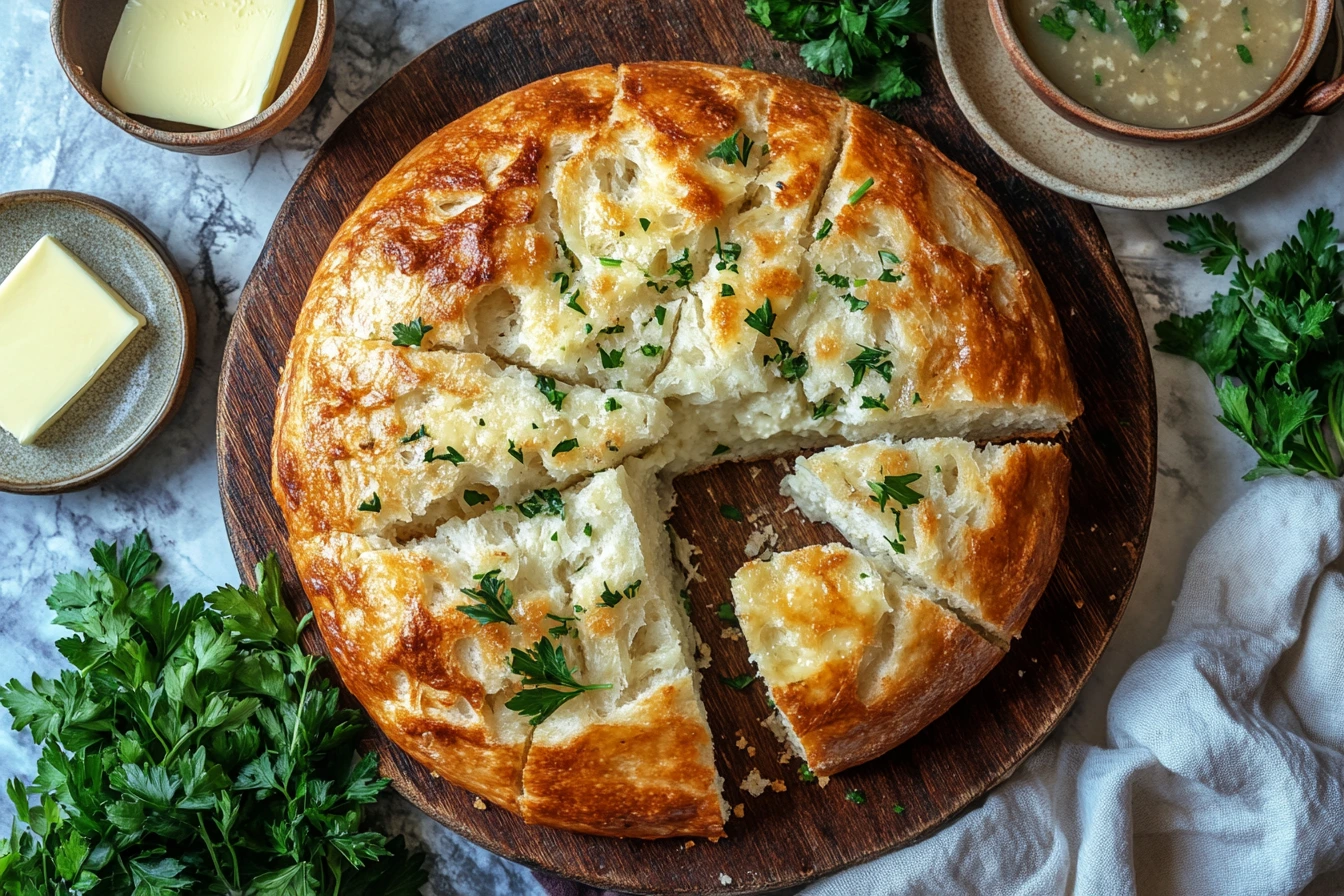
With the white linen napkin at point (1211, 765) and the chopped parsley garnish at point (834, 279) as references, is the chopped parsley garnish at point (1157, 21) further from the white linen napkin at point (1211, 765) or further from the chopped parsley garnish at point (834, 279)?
the white linen napkin at point (1211, 765)

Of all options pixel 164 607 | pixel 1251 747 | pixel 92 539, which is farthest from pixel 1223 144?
pixel 92 539

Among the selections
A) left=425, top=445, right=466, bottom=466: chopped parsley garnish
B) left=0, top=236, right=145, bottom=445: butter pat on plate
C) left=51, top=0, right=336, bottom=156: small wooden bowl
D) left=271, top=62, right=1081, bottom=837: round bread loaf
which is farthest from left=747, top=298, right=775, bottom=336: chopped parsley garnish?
left=0, top=236, right=145, bottom=445: butter pat on plate

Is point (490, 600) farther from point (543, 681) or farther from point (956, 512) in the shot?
point (956, 512)

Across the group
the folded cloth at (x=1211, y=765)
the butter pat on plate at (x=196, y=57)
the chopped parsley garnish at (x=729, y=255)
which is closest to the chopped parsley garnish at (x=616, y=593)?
the chopped parsley garnish at (x=729, y=255)

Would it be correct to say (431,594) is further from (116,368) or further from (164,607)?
(116,368)

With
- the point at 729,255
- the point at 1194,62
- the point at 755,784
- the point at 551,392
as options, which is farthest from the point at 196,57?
the point at 1194,62

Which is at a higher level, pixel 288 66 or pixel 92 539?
pixel 288 66
